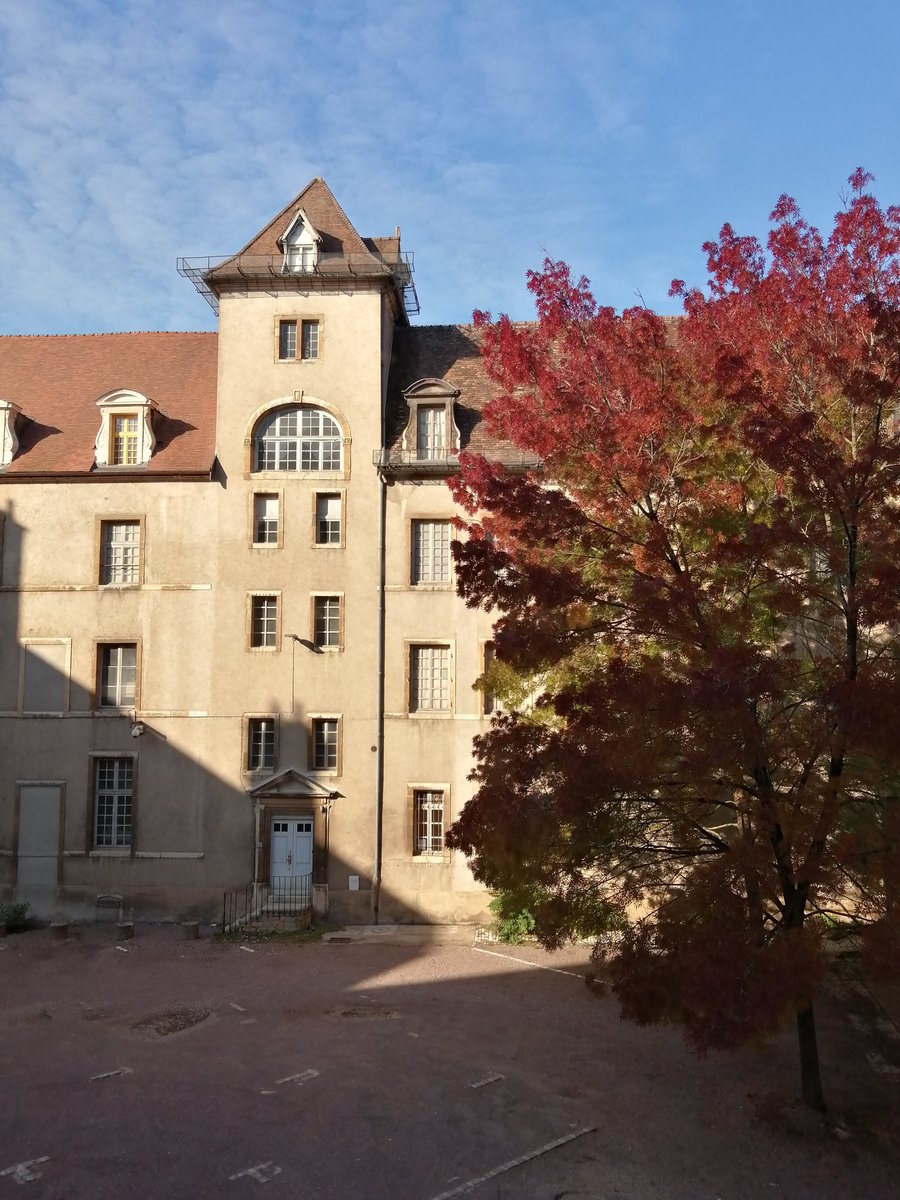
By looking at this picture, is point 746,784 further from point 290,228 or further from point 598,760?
point 290,228

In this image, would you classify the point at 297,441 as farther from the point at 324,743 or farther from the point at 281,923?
the point at 281,923

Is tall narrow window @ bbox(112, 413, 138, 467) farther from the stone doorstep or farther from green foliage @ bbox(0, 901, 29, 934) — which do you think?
the stone doorstep

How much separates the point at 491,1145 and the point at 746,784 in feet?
16.3

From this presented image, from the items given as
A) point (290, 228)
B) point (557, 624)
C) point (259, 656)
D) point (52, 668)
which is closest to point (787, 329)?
point (557, 624)

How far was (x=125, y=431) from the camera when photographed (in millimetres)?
25781

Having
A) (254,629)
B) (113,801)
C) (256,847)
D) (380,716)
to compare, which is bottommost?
(256,847)

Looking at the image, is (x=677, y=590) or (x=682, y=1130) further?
(x=682, y=1130)

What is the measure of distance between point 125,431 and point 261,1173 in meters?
19.7

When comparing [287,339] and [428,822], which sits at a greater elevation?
[287,339]

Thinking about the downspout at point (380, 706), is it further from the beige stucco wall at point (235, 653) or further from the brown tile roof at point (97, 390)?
the brown tile roof at point (97, 390)

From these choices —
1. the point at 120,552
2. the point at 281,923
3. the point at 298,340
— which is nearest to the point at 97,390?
the point at 120,552

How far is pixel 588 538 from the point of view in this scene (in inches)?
466

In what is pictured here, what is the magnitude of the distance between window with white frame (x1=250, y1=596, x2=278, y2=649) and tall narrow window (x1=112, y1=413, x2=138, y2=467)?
5.01 metres

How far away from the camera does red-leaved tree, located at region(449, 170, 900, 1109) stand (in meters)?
9.98
